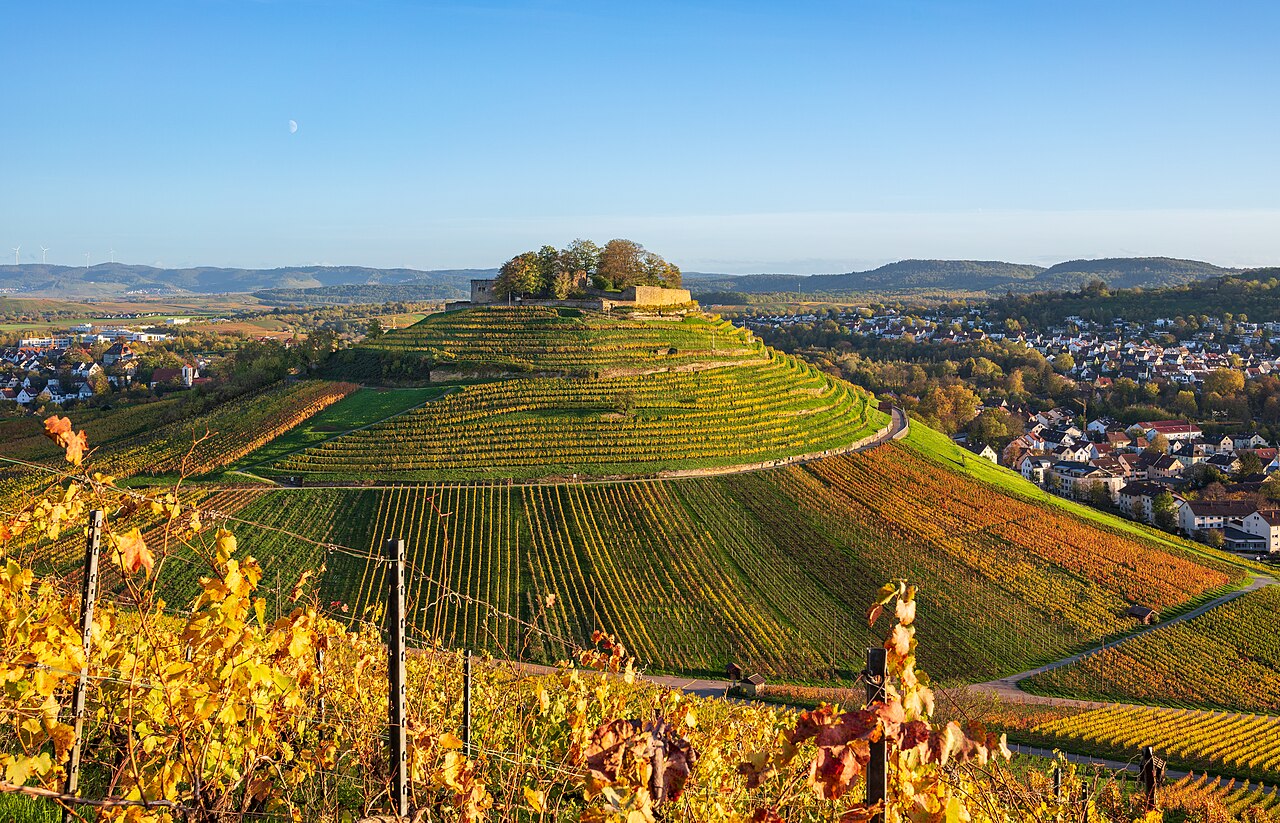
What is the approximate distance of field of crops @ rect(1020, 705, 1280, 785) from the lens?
2512cm

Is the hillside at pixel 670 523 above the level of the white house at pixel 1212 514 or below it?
above

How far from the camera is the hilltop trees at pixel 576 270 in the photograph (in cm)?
6209

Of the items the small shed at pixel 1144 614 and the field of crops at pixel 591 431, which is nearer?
the small shed at pixel 1144 614

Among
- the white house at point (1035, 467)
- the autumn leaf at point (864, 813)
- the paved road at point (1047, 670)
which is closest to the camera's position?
the autumn leaf at point (864, 813)

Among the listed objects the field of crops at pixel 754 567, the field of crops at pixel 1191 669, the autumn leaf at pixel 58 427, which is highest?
the autumn leaf at pixel 58 427

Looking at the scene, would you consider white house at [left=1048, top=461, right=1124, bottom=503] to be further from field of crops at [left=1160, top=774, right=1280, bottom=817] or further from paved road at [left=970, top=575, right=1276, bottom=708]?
field of crops at [left=1160, top=774, right=1280, bottom=817]

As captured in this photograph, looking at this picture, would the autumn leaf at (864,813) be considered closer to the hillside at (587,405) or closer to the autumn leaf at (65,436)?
the autumn leaf at (65,436)

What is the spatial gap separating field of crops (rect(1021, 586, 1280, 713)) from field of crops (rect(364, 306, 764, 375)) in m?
26.9

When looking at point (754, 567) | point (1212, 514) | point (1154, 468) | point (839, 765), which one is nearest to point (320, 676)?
point (839, 765)

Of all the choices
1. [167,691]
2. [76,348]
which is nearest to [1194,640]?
[167,691]

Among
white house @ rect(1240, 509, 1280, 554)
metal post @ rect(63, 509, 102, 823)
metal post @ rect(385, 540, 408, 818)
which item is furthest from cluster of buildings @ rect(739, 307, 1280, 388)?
metal post @ rect(63, 509, 102, 823)

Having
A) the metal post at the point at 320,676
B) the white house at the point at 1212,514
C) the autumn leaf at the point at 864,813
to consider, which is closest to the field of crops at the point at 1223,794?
the metal post at the point at 320,676

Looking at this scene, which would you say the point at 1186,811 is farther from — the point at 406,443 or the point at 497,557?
the point at 406,443

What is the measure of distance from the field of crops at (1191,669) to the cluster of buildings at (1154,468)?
23.0m
